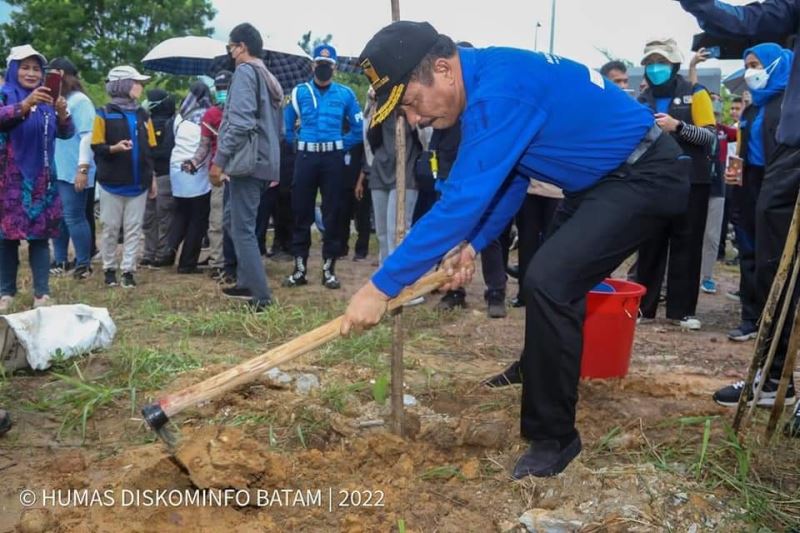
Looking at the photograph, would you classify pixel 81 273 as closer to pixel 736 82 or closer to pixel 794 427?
pixel 794 427

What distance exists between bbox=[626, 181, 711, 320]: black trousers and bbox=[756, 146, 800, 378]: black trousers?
1970mm

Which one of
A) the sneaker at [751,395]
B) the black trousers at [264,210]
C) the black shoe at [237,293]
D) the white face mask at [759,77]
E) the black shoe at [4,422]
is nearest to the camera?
the black shoe at [4,422]

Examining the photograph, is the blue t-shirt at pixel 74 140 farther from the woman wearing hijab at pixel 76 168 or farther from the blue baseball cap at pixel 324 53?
the blue baseball cap at pixel 324 53

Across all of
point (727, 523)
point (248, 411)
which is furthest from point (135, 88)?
point (727, 523)

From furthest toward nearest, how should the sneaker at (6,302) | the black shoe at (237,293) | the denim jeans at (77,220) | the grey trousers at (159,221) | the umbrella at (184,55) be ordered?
the umbrella at (184,55) → the grey trousers at (159,221) → the denim jeans at (77,220) → the black shoe at (237,293) → the sneaker at (6,302)

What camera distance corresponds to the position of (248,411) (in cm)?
367

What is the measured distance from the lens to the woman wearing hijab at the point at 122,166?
267 inches

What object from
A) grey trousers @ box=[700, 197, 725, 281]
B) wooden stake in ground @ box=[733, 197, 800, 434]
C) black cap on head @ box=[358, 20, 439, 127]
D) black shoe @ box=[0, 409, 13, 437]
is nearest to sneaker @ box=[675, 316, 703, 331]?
grey trousers @ box=[700, 197, 725, 281]

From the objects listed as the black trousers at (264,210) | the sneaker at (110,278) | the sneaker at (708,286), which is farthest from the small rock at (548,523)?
the black trousers at (264,210)

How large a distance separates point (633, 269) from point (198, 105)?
4436 millimetres

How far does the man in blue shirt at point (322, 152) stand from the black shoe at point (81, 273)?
1848 mm

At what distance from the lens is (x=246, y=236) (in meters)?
5.93

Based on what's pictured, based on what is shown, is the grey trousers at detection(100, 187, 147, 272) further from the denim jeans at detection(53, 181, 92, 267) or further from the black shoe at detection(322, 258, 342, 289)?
the black shoe at detection(322, 258, 342, 289)

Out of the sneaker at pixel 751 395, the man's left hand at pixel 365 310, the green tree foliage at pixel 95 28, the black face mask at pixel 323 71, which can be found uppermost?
the green tree foliage at pixel 95 28
